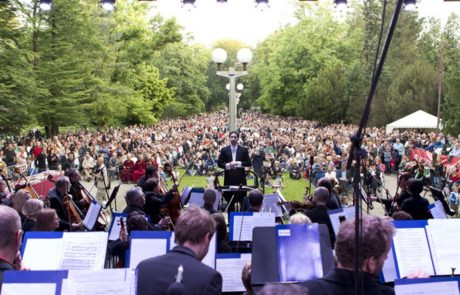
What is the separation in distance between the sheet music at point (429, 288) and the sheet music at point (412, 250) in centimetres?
111

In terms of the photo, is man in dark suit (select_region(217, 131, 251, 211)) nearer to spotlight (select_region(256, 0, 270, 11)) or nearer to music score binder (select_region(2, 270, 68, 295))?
spotlight (select_region(256, 0, 270, 11))

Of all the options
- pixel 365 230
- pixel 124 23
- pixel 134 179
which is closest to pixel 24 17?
pixel 134 179

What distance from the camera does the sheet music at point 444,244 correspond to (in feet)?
15.0

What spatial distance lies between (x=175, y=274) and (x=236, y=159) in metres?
7.41

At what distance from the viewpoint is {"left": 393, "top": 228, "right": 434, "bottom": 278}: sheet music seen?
448cm

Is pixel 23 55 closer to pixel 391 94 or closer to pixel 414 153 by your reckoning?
pixel 414 153

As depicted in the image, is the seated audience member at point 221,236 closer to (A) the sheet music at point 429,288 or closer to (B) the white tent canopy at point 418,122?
(A) the sheet music at point 429,288

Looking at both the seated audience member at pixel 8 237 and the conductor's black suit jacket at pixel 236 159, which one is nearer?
the seated audience member at pixel 8 237

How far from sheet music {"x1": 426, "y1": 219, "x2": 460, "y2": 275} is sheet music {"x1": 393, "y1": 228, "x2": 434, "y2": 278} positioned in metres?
0.06

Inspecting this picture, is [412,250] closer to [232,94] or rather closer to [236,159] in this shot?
[236,159]

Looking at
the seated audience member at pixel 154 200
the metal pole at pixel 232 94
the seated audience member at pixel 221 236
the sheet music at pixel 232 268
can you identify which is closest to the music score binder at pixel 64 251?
the sheet music at pixel 232 268

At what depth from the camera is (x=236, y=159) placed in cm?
1057

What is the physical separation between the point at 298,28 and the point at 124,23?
791 inches

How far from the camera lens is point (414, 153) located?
58.5ft
